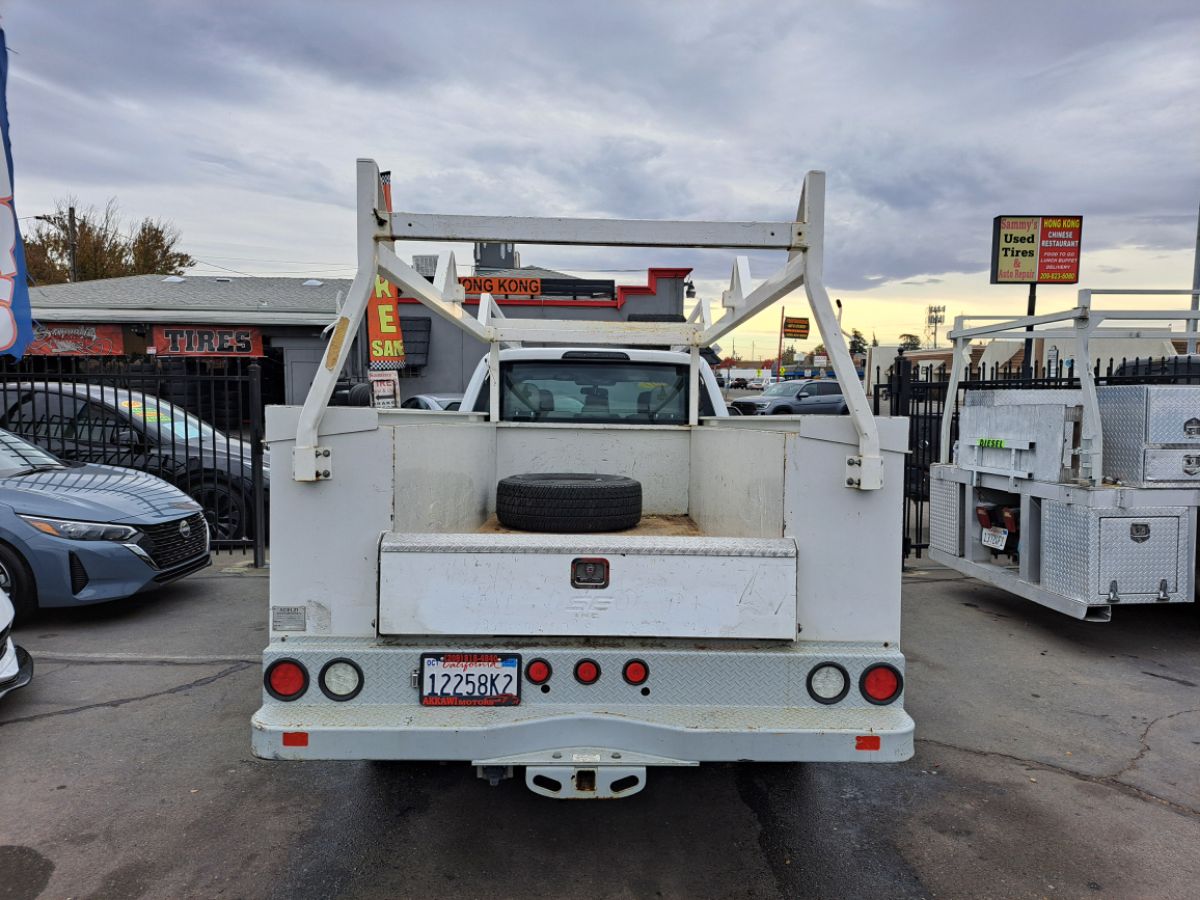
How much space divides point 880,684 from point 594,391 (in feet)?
10.2

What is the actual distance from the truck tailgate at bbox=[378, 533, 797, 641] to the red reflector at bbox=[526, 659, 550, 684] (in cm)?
10

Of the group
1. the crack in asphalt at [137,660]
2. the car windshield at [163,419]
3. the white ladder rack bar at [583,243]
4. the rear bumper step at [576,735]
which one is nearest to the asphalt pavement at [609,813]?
the crack in asphalt at [137,660]

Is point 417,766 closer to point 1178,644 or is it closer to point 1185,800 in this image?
point 1185,800

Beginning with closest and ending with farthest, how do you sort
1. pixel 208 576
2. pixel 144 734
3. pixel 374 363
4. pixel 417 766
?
pixel 417 766, pixel 144 734, pixel 208 576, pixel 374 363

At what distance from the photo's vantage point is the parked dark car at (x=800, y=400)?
23.5 metres

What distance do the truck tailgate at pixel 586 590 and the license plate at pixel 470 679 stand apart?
0.29ft

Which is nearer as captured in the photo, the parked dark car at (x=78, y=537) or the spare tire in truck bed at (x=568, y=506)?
the spare tire in truck bed at (x=568, y=506)

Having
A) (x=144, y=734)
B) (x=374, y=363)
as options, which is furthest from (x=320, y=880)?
(x=374, y=363)

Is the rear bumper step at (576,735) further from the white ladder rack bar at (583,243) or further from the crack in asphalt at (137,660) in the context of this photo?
the crack in asphalt at (137,660)

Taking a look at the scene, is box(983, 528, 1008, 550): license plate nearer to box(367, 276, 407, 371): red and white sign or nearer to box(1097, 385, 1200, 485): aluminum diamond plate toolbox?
box(1097, 385, 1200, 485): aluminum diamond plate toolbox

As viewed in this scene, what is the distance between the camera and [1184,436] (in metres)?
5.60

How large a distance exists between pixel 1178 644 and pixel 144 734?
710 cm

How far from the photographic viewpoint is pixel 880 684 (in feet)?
8.95

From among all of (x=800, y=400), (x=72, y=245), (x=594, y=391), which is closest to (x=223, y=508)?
(x=594, y=391)
